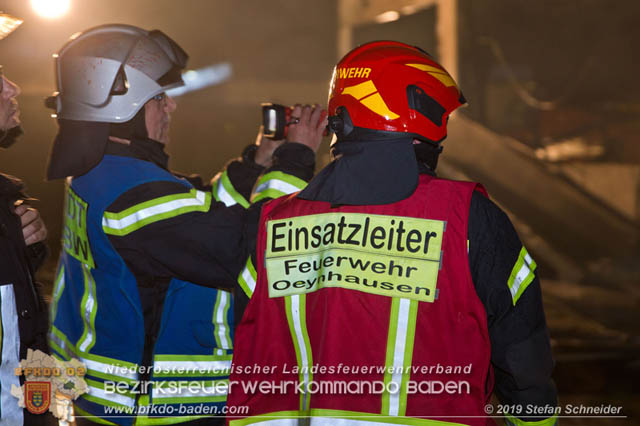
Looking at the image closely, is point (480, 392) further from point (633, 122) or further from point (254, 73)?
point (254, 73)

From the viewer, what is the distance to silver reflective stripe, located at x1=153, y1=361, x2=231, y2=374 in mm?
2389

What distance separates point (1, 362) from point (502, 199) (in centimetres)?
942

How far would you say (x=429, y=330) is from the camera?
1824 millimetres

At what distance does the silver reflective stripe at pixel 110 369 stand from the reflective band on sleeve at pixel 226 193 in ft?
2.48

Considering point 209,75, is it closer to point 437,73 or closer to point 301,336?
point 437,73

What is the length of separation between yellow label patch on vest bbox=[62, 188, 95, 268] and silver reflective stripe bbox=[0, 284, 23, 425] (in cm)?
30

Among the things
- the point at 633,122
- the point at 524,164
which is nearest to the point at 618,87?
the point at 633,122

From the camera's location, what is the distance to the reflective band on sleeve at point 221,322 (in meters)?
2.45

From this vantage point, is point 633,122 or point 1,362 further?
point 633,122

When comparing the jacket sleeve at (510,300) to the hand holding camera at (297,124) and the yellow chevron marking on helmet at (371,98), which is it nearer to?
the yellow chevron marking on helmet at (371,98)

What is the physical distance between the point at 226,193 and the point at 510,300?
1.36 m

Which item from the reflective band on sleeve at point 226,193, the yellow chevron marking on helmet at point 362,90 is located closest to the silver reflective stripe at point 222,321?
the reflective band on sleeve at point 226,193

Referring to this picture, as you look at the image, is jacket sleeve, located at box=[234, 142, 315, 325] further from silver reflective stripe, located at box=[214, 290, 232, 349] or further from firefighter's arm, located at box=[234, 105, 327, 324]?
Answer: silver reflective stripe, located at box=[214, 290, 232, 349]

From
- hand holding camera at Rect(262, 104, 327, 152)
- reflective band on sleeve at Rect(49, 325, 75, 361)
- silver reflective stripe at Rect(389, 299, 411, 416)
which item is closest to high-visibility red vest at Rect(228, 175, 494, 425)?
silver reflective stripe at Rect(389, 299, 411, 416)
